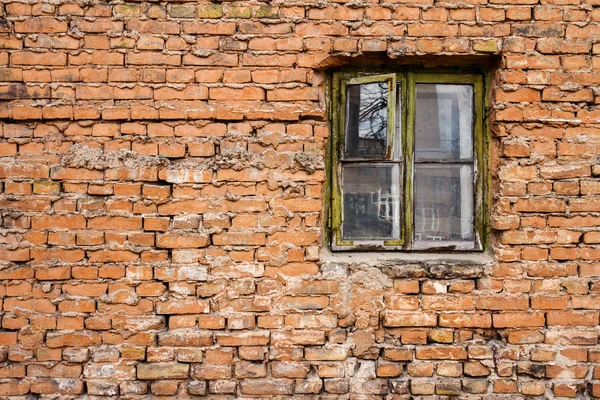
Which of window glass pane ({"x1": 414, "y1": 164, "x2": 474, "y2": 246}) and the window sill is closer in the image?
the window sill

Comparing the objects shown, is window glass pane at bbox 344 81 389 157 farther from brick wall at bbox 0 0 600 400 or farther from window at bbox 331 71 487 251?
brick wall at bbox 0 0 600 400

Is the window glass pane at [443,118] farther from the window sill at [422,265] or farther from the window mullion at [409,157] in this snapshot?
the window sill at [422,265]

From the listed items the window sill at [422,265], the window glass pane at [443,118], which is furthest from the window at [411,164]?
the window sill at [422,265]

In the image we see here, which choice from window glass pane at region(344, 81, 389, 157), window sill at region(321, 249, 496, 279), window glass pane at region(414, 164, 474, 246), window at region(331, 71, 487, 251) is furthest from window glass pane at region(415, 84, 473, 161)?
window sill at region(321, 249, 496, 279)

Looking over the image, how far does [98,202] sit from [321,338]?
150cm

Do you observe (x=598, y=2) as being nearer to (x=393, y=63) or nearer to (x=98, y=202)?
(x=393, y=63)

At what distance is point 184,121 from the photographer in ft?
8.89

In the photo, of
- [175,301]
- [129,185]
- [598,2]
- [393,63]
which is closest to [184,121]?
[129,185]

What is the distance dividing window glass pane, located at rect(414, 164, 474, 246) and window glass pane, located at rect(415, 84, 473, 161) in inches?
4.5

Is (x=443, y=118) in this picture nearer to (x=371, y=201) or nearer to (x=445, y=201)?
(x=445, y=201)

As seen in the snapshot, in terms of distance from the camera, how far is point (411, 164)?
9.56 ft

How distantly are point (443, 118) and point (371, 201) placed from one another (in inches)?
27.2

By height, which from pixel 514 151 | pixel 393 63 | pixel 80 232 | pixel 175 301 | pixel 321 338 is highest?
pixel 393 63

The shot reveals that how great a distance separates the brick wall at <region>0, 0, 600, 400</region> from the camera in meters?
2.68
